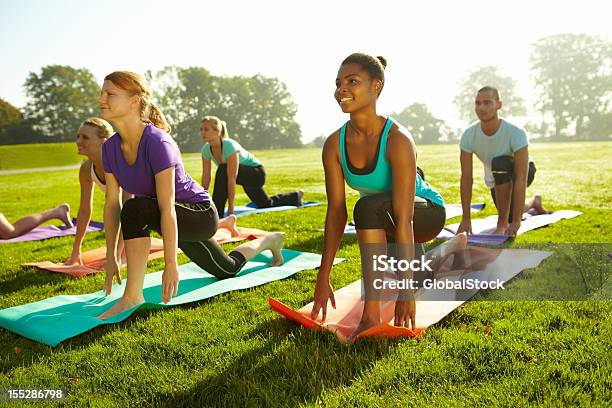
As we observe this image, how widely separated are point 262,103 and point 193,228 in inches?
2066

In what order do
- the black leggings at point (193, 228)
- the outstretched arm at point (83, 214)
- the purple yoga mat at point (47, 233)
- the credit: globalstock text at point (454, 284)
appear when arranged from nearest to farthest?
the black leggings at point (193, 228), the credit: globalstock text at point (454, 284), the outstretched arm at point (83, 214), the purple yoga mat at point (47, 233)

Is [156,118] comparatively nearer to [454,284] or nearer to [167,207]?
[167,207]

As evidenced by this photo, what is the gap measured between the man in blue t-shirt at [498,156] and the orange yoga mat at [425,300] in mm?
1185

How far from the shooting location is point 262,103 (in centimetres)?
5512

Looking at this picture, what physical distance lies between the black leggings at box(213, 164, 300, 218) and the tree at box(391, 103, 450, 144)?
45038mm

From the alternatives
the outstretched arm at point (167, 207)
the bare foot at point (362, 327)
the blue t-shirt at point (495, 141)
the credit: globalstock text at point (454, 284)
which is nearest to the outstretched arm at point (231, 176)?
the blue t-shirt at point (495, 141)

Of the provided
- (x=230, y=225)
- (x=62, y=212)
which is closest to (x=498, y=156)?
(x=230, y=225)

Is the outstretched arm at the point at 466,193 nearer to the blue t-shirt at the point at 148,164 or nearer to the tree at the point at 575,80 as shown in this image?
the blue t-shirt at the point at 148,164

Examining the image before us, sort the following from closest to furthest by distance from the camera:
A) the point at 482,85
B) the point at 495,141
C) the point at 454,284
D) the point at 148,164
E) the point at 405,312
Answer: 1. the point at 405,312
2. the point at 148,164
3. the point at 454,284
4. the point at 495,141
5. the point at 482,85

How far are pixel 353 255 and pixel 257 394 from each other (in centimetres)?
297

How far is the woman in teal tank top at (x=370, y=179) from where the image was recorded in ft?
9.63

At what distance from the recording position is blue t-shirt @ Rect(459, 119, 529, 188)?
20.4 ft

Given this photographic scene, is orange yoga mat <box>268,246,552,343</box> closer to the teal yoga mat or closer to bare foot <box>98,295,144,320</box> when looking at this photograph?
the teal yoga mat

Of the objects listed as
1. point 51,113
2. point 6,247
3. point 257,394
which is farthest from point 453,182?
point 51,113
